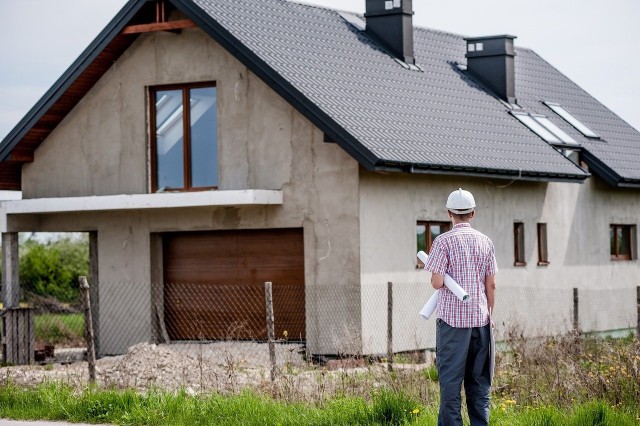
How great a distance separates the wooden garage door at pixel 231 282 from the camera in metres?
20.2

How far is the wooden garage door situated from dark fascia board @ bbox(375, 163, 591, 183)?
2.15 metres

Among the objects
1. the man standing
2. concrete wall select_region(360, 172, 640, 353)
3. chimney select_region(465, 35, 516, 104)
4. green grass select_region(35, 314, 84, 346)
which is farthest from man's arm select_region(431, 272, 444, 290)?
chimney select_region(465, 35, 516, 104)

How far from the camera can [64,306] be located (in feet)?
112

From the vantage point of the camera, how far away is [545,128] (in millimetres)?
25844

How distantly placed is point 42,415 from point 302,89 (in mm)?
7966

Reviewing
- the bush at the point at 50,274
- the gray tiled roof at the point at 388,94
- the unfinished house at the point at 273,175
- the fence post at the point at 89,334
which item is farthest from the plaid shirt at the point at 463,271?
the bush at the point at 50,274

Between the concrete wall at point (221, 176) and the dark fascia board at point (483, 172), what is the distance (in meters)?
0.79

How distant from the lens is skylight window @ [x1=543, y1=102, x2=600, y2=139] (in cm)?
2717

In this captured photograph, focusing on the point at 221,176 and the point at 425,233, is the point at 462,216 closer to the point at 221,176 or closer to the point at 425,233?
the point at 221,176

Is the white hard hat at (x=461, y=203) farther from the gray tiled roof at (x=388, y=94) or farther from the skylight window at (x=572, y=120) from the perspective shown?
the skylight window at (x=572, y=120)

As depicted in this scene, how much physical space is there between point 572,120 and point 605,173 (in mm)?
2599

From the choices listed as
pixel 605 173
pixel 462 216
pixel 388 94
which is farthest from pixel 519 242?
pixel 462 216

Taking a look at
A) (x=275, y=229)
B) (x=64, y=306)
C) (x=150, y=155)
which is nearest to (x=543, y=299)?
(x=275, y=229)

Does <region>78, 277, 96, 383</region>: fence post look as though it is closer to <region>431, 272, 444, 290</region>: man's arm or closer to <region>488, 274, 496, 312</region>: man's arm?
<region>431, 272, 444, 290</region>: man's arm
